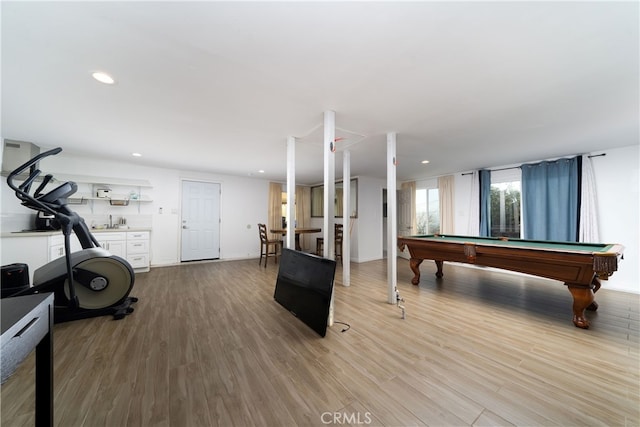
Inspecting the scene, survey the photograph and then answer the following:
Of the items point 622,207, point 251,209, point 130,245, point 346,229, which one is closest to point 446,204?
point 622,207

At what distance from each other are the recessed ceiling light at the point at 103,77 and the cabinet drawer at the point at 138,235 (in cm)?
356

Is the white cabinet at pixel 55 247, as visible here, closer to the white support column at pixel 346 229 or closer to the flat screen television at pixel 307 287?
the flat screen television at pixel 307 287

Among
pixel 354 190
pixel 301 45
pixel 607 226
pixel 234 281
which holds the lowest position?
pixel 234 281

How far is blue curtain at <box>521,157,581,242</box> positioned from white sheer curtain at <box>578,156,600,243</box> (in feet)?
0.22

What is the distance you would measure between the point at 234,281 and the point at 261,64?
361 cm

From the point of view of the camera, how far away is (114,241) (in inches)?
169

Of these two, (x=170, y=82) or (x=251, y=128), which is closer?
(x=170, y=82)

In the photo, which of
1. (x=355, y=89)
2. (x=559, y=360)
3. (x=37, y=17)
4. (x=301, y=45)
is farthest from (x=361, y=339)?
(x=37, y=17)

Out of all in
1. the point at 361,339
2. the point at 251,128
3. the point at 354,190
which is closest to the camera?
the point at 361,339

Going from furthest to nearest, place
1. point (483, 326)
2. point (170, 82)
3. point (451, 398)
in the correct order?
1. point (483, 326)
2. point (170, 82)
3. point (451, 398)

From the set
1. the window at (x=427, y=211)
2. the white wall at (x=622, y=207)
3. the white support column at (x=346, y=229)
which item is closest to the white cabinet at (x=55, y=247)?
the white support column at (x=346, y=229)

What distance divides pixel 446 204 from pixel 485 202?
2.87 ft

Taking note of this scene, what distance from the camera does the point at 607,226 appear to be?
12.6ft

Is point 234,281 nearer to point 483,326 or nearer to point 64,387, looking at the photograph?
point 64,387
